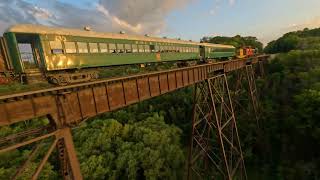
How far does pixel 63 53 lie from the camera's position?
1094 cm

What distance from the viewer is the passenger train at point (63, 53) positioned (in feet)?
30.7

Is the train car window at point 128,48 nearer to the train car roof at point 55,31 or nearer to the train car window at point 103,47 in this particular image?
the train car roof at point 55,31

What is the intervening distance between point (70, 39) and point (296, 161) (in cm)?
2333

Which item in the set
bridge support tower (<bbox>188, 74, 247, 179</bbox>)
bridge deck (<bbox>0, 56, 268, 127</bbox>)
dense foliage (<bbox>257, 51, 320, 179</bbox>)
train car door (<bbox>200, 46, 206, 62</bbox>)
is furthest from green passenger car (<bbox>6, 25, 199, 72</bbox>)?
dense foliage (<bbox>257, 51, 320, 179</bbox>)

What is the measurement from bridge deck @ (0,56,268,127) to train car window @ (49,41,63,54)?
3.28m

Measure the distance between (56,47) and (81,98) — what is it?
3878 mm

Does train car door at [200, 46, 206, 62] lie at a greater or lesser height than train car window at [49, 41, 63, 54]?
lesser

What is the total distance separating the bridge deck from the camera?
6312 millimetres

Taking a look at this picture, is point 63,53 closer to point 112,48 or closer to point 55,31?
point 55,31

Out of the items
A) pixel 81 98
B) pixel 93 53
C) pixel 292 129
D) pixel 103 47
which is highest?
pixel 103 47

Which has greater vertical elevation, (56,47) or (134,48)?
(56,47)

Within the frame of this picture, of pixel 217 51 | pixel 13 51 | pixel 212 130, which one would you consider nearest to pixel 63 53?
pixel 13 51

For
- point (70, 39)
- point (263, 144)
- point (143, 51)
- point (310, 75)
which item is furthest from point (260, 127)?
point (70, 39)

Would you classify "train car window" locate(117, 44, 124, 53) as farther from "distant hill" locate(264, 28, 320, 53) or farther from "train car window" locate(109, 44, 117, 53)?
"distant hill" locate(264, 28, 320, 53)
